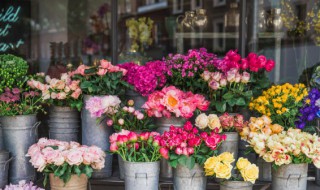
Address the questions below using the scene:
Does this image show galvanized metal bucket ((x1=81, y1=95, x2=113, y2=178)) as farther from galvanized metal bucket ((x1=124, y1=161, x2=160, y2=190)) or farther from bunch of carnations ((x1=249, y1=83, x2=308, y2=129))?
bunch of carnations ((x1=249, y1=83, x2=308, y2=129))

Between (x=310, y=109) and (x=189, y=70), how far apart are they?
0.65m

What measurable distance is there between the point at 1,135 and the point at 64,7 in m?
5.58

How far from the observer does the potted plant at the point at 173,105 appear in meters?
2.04

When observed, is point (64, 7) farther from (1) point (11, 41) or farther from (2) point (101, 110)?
(2) point (101, 110)

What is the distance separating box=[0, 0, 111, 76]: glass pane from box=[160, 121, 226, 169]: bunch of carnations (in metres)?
4.15

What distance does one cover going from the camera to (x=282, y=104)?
227cm

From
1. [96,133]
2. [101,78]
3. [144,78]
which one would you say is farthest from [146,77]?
[96,133]

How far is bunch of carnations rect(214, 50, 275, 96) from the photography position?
2271 millimetres

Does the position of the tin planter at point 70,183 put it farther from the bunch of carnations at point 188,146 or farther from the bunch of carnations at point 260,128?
the bunch of carnations at point 260,128

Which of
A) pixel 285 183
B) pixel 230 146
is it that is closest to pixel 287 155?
pixel 285 183

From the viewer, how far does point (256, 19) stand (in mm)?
3793

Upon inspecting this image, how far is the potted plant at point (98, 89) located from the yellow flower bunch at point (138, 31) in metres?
2.12

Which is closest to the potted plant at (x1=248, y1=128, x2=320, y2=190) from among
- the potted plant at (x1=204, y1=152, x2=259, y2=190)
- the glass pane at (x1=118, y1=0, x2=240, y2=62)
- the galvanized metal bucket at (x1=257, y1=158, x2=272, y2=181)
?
the potted plant at (x1=204, y1=152, x2=259, y2=190)

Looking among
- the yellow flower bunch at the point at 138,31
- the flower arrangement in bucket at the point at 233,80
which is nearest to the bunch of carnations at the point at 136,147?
the flower arrangement in bucket at the point at 233,80
